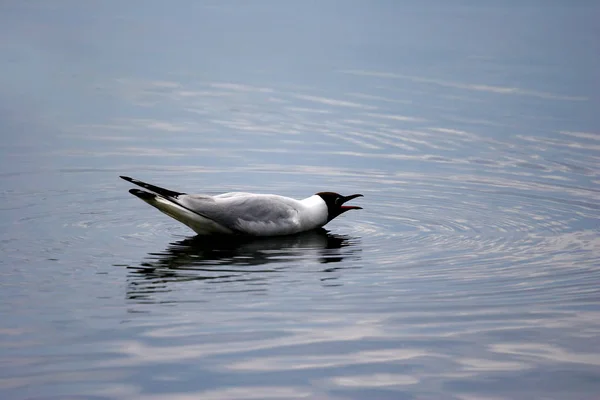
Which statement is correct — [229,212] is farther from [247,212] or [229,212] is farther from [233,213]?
[247,212]

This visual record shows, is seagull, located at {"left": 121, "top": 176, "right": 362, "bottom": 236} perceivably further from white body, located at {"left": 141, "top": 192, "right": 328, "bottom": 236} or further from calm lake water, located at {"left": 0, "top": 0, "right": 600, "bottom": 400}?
calm lake water, located at {"left": 0, "top": 0, "right": 600, "bottom": 400}

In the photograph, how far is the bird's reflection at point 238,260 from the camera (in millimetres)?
12539

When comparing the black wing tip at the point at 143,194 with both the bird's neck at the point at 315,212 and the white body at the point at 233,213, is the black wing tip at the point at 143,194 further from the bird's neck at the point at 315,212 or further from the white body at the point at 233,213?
the bird's neck at the point at 315,212

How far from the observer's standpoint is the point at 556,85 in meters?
30.5

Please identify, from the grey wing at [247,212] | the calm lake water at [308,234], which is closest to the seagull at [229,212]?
the grey wing at [247,212]

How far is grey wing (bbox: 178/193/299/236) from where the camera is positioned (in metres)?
14.7

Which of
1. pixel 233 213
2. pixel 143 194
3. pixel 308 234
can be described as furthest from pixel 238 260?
pixel 308 234

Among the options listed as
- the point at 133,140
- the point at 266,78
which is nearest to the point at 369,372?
the point at 133,140

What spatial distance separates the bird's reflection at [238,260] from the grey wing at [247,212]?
141mm

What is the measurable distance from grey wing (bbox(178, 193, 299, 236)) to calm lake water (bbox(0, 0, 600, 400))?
0.25 m

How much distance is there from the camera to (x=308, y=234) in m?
15.4

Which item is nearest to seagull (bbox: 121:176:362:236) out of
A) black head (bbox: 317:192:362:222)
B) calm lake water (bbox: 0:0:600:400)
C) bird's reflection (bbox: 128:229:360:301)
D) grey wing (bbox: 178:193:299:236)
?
grey wing (bbox: 178:193:299:236)

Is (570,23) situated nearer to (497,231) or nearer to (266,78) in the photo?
(266,78)

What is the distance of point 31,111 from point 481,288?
15923mm
